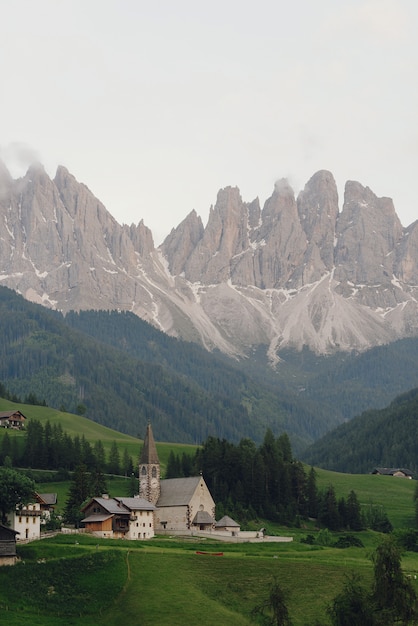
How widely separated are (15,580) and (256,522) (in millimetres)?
64750

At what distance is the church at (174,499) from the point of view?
150 m

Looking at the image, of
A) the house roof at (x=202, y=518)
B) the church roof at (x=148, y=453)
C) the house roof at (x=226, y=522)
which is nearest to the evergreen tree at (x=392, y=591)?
the house roof at (x=202, y=518)

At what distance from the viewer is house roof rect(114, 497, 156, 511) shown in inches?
5522

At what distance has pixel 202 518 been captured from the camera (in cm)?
14925

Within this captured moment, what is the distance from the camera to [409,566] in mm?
123812

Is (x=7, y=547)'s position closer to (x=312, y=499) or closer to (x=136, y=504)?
(x=136, y=504)

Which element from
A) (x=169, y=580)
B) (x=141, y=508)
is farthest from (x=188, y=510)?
(x=169, y=580)

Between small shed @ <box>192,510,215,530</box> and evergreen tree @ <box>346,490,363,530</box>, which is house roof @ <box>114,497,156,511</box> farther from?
evergreen tree @ <box>346,490,363,530</box>

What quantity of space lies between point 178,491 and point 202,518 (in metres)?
6.18

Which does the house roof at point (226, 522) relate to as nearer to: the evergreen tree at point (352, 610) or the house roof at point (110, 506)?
the house roof at point (110, 506)

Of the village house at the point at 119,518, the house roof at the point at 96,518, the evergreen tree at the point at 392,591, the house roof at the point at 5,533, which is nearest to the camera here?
the evergreen tree at the point at 392,591

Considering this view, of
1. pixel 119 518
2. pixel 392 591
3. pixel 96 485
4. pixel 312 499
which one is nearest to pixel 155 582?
pixel 392 591

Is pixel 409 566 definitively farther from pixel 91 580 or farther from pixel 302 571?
pixel 91 580

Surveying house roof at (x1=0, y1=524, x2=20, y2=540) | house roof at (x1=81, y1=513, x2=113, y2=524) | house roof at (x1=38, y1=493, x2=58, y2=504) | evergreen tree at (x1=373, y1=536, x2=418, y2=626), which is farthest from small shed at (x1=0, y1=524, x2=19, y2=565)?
house roof at (x1=38, y1=493, x2=58, y2=504)
